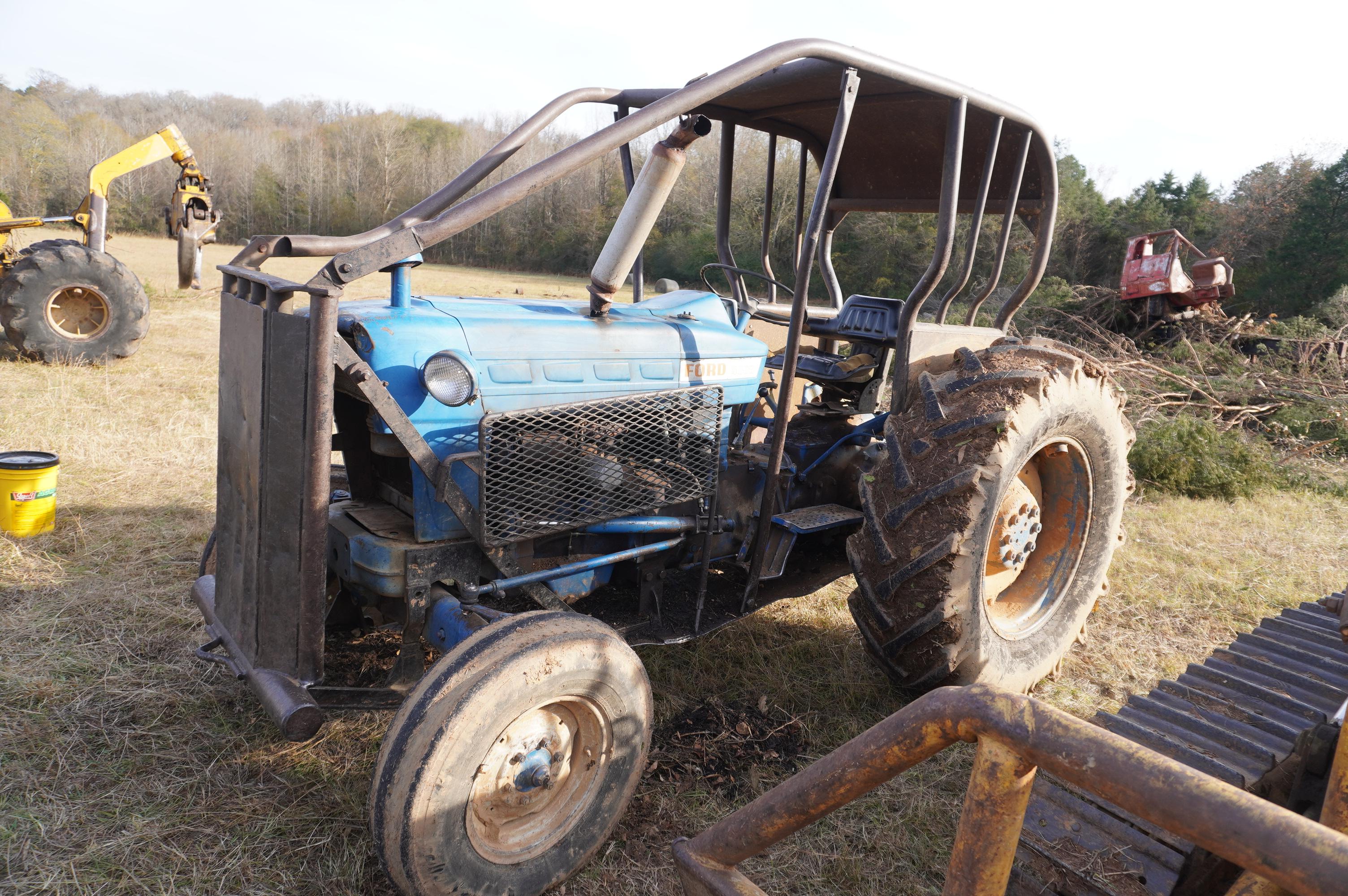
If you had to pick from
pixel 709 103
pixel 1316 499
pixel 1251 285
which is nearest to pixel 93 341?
pixel 709 103

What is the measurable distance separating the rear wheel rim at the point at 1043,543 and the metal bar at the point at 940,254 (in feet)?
1.91

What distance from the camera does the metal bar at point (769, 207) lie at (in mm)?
4047

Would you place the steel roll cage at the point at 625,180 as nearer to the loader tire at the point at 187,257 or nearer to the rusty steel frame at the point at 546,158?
the rusty steel frame at the point at 546,158

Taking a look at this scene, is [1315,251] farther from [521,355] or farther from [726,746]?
[521,355]

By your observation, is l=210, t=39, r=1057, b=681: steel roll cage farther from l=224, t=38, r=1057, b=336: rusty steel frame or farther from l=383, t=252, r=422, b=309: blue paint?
l=383, t=252, r=422, b=309: blue paint

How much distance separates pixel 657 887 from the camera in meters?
2.36

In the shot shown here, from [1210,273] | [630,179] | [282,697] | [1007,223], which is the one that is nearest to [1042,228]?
[1007,223]

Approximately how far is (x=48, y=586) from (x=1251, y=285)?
18.7 metres

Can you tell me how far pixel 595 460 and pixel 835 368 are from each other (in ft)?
5.07

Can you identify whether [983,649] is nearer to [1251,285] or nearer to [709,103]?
[709,103]

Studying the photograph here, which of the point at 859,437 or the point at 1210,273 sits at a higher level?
the point at 1210,273

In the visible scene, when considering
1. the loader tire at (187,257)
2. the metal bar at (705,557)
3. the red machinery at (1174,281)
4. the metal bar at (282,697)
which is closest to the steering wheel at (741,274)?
A: the metal bar at (705,557)

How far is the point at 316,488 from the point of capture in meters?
2.21

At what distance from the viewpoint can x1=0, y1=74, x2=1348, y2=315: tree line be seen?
53.7 ft
